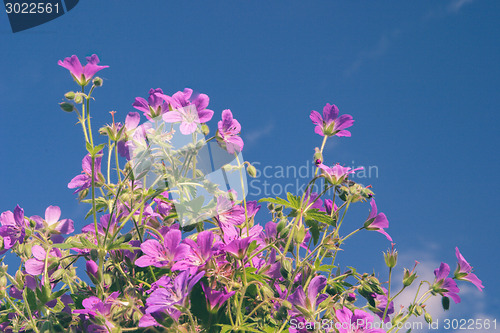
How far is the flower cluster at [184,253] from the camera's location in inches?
63.2

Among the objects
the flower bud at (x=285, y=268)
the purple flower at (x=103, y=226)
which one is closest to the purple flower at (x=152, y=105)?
the purple flower at (x=103, y=226)

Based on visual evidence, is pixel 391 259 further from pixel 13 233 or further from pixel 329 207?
pixel 13 233

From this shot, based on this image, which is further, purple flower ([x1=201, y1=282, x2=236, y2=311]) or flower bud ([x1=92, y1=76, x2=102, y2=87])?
flower bud ([x1=92, y1=76, x2=102, y2=87])

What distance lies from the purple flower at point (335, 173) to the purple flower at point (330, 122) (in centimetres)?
31

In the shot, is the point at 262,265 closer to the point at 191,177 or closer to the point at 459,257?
the point at 191,177

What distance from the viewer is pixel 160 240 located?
1719 millimetres

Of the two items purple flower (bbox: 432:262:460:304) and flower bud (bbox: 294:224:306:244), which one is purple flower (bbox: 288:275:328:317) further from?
purple flower (bbox: 432:262:460:304)

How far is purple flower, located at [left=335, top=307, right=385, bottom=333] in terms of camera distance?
1634mm

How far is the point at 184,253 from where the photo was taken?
1601 mm

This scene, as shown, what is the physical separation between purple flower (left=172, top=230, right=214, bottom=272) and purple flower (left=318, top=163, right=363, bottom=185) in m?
0.51

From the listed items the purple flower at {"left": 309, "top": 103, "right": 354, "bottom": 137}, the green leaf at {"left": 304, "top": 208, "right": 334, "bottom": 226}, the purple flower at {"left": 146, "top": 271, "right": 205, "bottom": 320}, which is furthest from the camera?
the purple flower at {"left": 309, "top": 103, "right": 354, "bottom": 137}

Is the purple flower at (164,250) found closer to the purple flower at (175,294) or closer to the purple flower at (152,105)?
the purple flower at (175,294)

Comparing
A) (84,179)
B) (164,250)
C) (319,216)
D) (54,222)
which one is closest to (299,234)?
(319,216)

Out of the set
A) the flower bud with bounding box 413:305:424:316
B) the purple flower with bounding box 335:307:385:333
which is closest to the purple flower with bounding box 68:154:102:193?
the purple flower with bounding box 335:307:385:333
